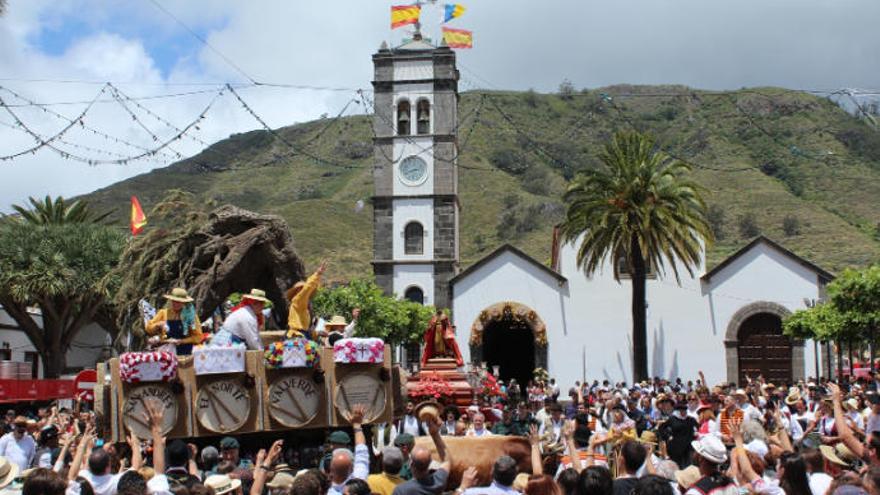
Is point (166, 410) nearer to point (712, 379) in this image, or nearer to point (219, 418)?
point (219, 418)

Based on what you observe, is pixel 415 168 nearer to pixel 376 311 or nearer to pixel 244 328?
pixel 376 311

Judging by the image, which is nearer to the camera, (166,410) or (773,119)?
(166,410)

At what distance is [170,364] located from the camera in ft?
40.6

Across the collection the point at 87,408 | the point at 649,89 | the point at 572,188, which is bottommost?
the point at 87,408

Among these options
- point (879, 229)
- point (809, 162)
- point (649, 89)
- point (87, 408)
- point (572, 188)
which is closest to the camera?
point (87, 408)

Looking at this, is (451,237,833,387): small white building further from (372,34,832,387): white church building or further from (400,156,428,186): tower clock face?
(400,156,428,186): tower clock face

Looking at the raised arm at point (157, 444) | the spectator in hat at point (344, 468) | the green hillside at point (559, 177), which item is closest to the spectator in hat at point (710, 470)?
the spectator in hat at point (344, 468)

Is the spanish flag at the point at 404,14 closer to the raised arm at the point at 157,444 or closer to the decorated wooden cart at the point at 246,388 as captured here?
the decorated wooden cart at the point at 246,388

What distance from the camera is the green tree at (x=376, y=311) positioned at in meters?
47.1

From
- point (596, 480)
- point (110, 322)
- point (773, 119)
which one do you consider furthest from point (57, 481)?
point (773, 119)

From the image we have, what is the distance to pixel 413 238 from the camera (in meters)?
53.4

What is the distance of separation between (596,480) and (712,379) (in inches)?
1622

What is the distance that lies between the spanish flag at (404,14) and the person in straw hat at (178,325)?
129ft

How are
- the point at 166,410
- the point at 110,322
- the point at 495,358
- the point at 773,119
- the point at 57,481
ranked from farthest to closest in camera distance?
the point at 773,119, the point at 495,358, the point at 110,322, the point at 166,410, the point at 57,481
